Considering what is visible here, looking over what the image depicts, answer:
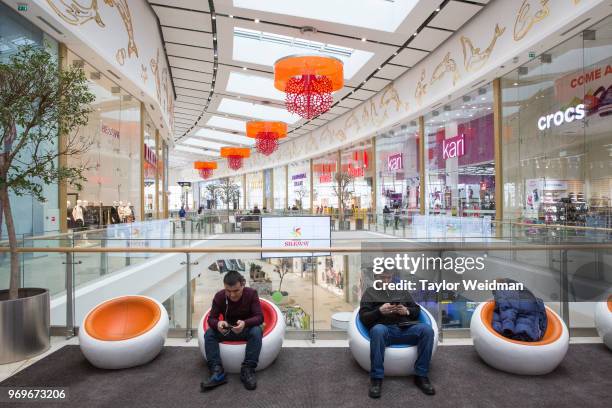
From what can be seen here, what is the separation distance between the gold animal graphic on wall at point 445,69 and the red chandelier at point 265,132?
474 centimetres

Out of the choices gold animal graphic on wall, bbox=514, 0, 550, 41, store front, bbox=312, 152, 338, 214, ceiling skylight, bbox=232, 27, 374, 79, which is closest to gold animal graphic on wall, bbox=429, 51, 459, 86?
ceiling skylight, bbox=232, 27, 374, 79

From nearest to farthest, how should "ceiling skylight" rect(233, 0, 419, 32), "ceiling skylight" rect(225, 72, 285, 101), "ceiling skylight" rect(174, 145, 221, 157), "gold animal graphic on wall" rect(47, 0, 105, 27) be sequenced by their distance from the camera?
"gold animal graphic on wall" rect(47, 0, 105, 27) < "ceiling skylight" rect(233, 0, 419, 32) < "ceiling skylight" rect(225, 72, 285, 101) < "ceiling skylight" rect(174, 145, 221, 157)

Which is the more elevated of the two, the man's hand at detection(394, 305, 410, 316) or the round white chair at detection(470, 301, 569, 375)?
the man's hand at detection(394, 305, 410, 316)

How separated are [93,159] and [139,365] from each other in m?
6.13

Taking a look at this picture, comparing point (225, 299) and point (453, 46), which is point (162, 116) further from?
point (225, 299)

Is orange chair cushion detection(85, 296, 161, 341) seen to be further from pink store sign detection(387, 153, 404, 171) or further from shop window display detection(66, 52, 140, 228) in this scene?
pink store sign detection(387, 153, 404, 171)

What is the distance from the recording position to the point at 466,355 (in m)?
3.67

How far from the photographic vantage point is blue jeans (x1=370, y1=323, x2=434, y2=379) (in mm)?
3041

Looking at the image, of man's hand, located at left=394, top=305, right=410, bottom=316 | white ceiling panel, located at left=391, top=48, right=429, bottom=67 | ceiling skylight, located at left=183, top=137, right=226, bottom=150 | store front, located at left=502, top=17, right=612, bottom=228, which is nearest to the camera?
man's hand, located at left=394, top=305, right=410, bottom=316

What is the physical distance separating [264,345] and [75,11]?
18.4ft

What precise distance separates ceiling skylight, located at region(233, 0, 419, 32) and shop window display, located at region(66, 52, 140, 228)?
11.9 ft

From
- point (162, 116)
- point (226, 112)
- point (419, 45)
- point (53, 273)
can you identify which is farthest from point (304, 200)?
point (53, 273)

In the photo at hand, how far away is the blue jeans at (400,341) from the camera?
3041 millimetres

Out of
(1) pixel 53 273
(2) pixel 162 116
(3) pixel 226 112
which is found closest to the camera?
(1) pixel 53 273
